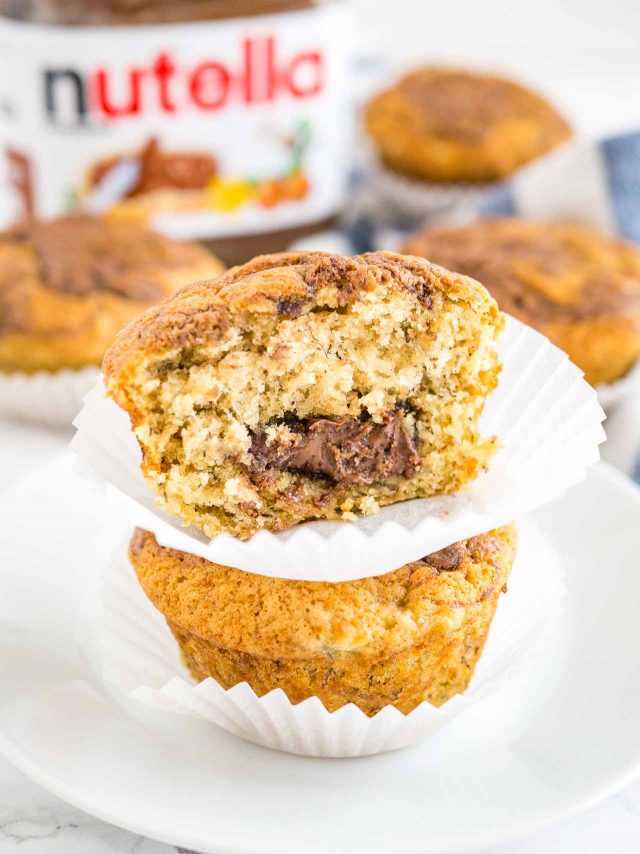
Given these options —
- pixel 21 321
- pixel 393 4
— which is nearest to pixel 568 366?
pixel 21 321

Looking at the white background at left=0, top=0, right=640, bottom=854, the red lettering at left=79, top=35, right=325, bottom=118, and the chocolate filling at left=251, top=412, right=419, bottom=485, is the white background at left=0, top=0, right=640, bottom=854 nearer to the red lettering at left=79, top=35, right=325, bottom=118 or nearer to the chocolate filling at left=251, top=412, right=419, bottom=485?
the red lettering at left=79, top=35, right=325, bottom=118

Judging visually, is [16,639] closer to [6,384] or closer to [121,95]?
[6,384]

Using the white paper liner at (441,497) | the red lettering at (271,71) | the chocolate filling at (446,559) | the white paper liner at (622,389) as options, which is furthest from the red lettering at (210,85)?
the chocolate filling at (446,559)

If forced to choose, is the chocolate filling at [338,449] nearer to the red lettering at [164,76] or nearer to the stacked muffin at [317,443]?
the stacked muffin at [317,443]

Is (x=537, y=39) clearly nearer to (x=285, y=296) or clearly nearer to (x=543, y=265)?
(x=543, y=265)

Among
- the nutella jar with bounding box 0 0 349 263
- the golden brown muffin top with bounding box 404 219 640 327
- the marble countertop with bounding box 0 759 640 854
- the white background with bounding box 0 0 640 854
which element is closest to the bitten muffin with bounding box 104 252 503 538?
the marble countertop with bounding box 0 759 640 854

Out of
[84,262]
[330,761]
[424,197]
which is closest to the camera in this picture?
[330,761]

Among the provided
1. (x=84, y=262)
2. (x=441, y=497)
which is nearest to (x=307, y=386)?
(x=441, y=497)

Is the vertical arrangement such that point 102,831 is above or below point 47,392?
above
